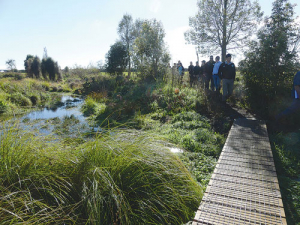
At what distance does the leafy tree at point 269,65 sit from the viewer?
18.5 feet

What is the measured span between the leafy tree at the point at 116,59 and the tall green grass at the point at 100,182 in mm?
16220

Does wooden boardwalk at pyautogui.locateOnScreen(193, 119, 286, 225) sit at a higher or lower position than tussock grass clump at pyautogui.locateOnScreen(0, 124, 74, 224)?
lower

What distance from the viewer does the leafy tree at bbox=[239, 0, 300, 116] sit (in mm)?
5648

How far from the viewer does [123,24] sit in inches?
896

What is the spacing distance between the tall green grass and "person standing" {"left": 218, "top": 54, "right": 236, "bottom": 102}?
550cm

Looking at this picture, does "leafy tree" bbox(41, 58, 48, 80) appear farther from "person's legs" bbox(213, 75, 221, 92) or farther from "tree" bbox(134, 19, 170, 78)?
"person's legs" bbox(213, 75, 221, 92)

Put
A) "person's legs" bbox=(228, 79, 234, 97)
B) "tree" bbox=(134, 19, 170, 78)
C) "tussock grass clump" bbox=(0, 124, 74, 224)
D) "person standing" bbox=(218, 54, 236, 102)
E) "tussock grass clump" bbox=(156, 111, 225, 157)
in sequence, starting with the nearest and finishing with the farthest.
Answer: "tussock grass clump" bbox=(0, 124, 74, 224) → "tussock grass clump" bbox=(156, 111, 225, 157) → "person standing" bbox=(218, 54, 236, 102) → "person's legs" bbox=(228, 79, 234, 97) → "tree" bbox=(134, 19, 170, 78)

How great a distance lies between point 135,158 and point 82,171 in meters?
0.52

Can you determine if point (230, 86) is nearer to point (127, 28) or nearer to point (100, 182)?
point (100, 182)

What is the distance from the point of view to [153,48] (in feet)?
41.7

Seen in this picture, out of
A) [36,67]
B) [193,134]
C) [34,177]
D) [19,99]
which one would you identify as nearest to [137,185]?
[34,177]

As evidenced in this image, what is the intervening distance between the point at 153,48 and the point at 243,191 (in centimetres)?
1177

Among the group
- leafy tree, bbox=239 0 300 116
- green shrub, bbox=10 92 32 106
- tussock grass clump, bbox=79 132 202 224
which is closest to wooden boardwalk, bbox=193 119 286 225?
tussock grass clump, bbox=79 132 202 224

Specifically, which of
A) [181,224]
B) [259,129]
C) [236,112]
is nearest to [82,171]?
[181,224]
